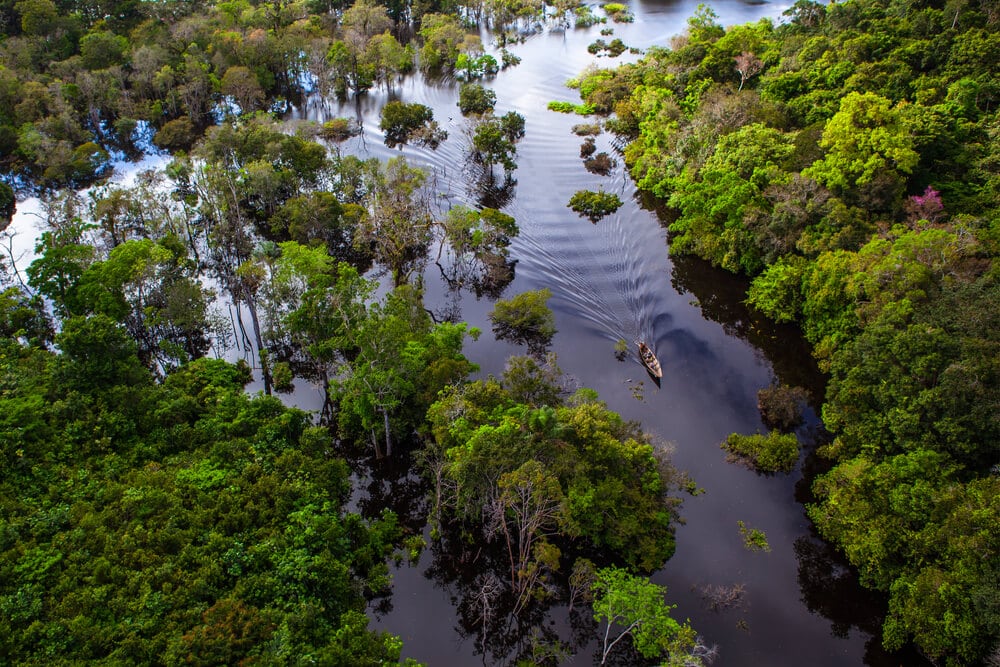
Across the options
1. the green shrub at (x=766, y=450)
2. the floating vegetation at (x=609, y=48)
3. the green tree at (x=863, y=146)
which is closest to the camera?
the green shrub at (x=766, y=450)

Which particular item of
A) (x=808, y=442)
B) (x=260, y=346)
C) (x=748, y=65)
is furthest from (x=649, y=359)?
(x=748, y=65)

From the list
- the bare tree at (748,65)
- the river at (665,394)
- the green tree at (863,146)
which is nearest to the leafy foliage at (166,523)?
the river at (665,394)

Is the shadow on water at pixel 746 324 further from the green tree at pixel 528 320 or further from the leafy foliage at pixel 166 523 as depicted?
the leafy foliage at pixel 166 523

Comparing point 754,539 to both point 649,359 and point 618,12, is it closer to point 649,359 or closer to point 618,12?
point 649,359

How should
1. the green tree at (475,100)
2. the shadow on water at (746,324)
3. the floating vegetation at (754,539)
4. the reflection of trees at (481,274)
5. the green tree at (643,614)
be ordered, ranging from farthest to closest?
the green tree at (475,100)
the reflection of trees at (481,274)
the shadow on water at (746,324)
the floating vegetation at (754,539)
the green tree at (643,614)

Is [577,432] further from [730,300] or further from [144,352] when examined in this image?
[144,352]

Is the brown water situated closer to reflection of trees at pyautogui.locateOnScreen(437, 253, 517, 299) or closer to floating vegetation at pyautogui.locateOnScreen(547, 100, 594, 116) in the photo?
reflection of trees at pyautogui.locateOnScreen(437, 253, 517, 299)

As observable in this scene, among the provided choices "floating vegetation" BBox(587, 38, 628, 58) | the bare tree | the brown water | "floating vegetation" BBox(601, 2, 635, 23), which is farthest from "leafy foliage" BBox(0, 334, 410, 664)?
"floating vegetation" BBox(601, 2, 635, 23)
